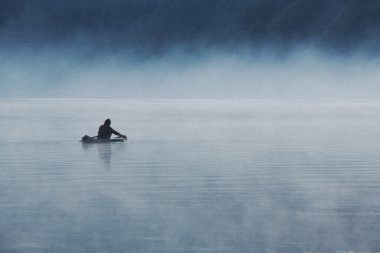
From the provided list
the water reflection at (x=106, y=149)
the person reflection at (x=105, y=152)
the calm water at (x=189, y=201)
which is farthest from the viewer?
the water reflection at (x=106, y=149)

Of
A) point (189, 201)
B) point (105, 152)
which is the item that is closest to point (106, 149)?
point (105, 152)

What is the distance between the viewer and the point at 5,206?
19219 millimetres

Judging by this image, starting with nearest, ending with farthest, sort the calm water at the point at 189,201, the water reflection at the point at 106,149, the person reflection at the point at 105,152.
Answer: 1. the calm water at the point at 189,201
2. the person reflection at the point at 105,152
3. the water reflection at the point at 106,149

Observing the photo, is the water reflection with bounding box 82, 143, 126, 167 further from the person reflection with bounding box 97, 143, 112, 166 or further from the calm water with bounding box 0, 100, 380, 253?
the calm water with bounding box 0, 100, 380, 253

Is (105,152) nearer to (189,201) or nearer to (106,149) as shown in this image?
(106,149)

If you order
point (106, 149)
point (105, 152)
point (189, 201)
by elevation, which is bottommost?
point (189, 201)

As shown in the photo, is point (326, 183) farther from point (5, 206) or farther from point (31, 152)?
point (31, 152)

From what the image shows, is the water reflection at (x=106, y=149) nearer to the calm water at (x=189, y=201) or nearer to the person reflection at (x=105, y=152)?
the person reflection at (x=105, y=152)

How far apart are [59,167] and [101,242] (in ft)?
47.6

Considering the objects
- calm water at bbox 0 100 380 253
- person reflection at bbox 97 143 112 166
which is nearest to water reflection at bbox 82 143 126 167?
person reflection at bbox 97 143 112 166

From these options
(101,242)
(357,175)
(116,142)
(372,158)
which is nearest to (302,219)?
(101,242)

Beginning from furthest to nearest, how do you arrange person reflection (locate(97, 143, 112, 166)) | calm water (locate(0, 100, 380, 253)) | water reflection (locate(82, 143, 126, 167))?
water reflection (locate(82, 143, 126, 167)) → person reflection (locate(97, 143, 112, 166)) → calm water (locate(0, 100, 380, 253))

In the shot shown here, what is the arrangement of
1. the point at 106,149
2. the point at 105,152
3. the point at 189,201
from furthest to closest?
the point at 106,149 < the point at 105,152 < the point at 189,201

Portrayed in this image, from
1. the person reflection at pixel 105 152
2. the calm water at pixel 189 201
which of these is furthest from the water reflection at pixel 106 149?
the calm water at pixel 189 201
